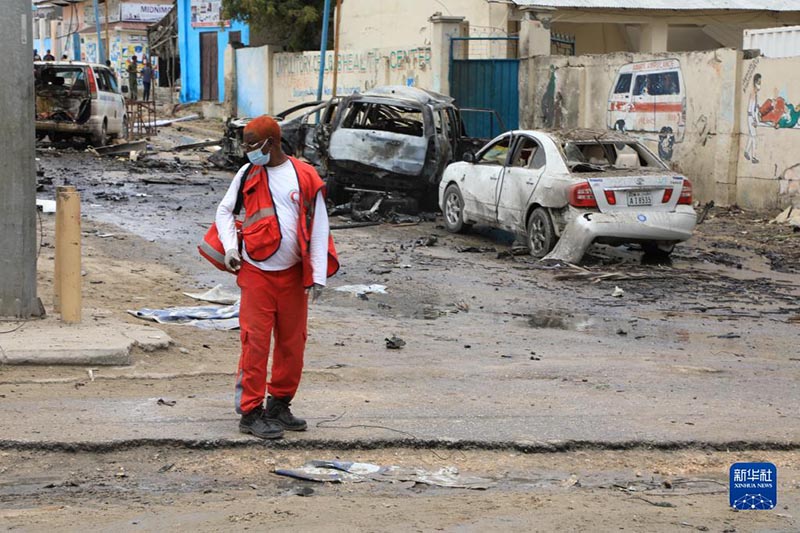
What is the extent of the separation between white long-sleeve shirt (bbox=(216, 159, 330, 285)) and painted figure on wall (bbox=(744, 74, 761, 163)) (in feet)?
44.0

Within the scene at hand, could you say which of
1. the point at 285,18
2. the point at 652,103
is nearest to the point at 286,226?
the point at 652,103

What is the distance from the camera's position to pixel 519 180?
1361cm

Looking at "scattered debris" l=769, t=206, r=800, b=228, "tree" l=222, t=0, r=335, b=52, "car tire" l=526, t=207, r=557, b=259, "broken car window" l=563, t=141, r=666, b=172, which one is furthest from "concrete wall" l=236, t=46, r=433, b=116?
"car tire" l=526, t=207, r=557, b=259

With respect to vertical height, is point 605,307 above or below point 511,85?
below

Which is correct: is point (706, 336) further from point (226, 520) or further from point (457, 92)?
point (457, 92)

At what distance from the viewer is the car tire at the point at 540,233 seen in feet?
42.3

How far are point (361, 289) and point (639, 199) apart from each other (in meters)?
3.45

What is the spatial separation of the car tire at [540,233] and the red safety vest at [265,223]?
722cm

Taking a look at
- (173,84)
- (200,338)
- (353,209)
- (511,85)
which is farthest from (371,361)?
(173,84)

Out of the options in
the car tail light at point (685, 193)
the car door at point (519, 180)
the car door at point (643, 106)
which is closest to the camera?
the car tail light at point (685, 193)

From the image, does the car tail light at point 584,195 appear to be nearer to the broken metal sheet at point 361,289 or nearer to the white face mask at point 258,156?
the broken metal sheet at point 361,289

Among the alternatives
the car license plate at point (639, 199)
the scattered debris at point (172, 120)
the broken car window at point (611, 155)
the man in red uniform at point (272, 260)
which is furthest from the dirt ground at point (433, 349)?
the scattered debris at point (172, 120)

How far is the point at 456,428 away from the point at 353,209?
11370mm

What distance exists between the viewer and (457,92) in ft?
81.7
